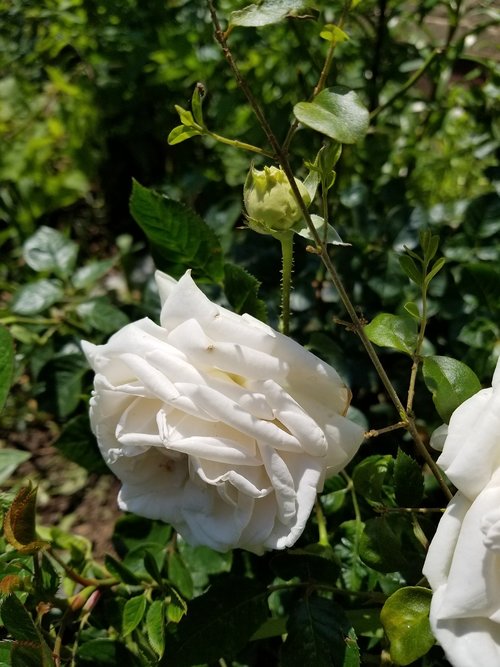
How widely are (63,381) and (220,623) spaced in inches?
17.2

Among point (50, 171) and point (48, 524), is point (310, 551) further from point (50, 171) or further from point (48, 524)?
point (50, 171)

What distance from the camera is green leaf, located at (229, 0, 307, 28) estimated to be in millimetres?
496

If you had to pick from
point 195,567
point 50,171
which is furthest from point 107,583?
point 50,171

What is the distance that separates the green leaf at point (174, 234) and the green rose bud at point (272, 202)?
0.26 metres

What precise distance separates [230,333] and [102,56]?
1261 mm

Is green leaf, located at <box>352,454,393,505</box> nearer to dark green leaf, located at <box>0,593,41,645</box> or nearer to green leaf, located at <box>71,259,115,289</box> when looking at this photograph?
dark green leaf, located at <box>0,593,41,645</box>

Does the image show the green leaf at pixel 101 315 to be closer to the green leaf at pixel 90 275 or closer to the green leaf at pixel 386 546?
the green leaf at pixel 90 275

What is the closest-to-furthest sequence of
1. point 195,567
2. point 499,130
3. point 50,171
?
point 195,567
point 499,130
point 50,171

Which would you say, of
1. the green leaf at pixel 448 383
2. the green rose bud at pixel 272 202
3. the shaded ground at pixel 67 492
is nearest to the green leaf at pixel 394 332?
the green leaf at pixel 448 383

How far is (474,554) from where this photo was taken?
1.52 ft

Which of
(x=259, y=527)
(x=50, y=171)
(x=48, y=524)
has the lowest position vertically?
(x=48, y=524)

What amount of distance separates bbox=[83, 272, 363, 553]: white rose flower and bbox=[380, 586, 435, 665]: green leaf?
10cm

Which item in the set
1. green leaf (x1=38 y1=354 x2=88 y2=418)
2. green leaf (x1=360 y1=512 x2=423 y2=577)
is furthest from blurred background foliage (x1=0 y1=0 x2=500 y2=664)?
green leaf (x1=360 y1=512 x2=423 y2=577)

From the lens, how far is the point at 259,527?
0.56 metres
